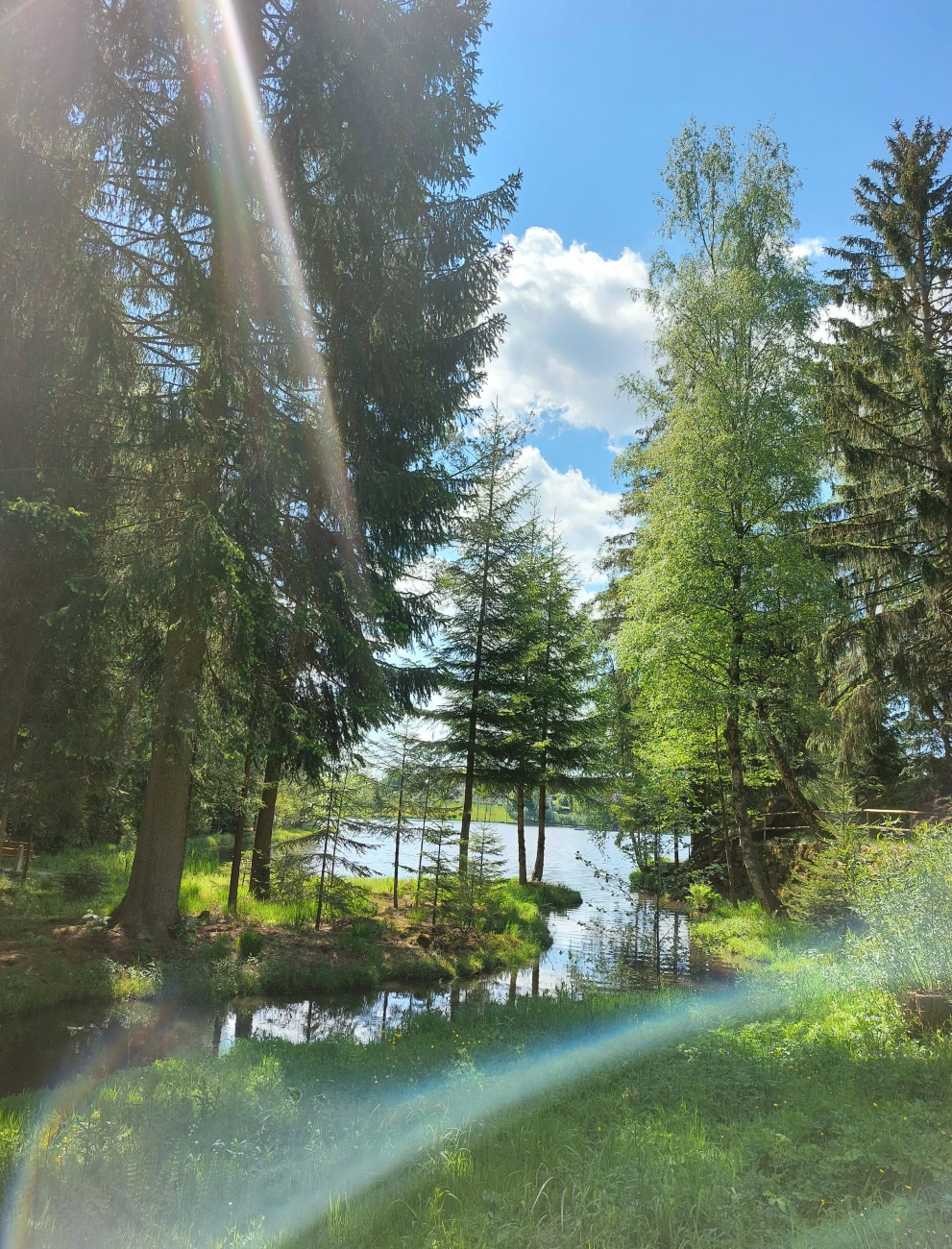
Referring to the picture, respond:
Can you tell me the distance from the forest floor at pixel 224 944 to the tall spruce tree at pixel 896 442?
9701 mm

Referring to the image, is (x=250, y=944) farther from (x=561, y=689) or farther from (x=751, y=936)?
(x=561, y=689)

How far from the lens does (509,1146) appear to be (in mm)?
4566

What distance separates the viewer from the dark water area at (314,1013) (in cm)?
727

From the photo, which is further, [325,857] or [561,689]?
[561,689]

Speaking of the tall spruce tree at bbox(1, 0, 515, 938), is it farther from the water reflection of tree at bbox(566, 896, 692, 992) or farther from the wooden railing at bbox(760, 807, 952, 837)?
the wooden railing at bbox(760, 807, 952, 837)

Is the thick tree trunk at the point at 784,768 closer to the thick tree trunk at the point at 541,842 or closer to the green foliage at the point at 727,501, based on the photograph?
the green foliage at the point at 727,501

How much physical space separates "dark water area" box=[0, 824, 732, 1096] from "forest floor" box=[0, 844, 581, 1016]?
35cm

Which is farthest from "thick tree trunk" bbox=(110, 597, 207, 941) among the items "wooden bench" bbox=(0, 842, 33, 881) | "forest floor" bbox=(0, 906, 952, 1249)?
"wooden bench" bbox=(0, 842, 33, 881)

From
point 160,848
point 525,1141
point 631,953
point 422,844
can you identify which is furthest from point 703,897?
point 525,1141

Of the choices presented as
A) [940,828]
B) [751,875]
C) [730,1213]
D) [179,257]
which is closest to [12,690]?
[179,257]

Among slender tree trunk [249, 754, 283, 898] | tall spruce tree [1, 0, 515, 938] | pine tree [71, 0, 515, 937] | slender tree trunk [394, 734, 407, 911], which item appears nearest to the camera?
tall spruce tree [1, 0, 515, 938]

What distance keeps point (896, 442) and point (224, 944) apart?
16307 mm

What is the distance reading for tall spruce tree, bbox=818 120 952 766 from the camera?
575 inches

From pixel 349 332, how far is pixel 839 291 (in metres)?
13.4
